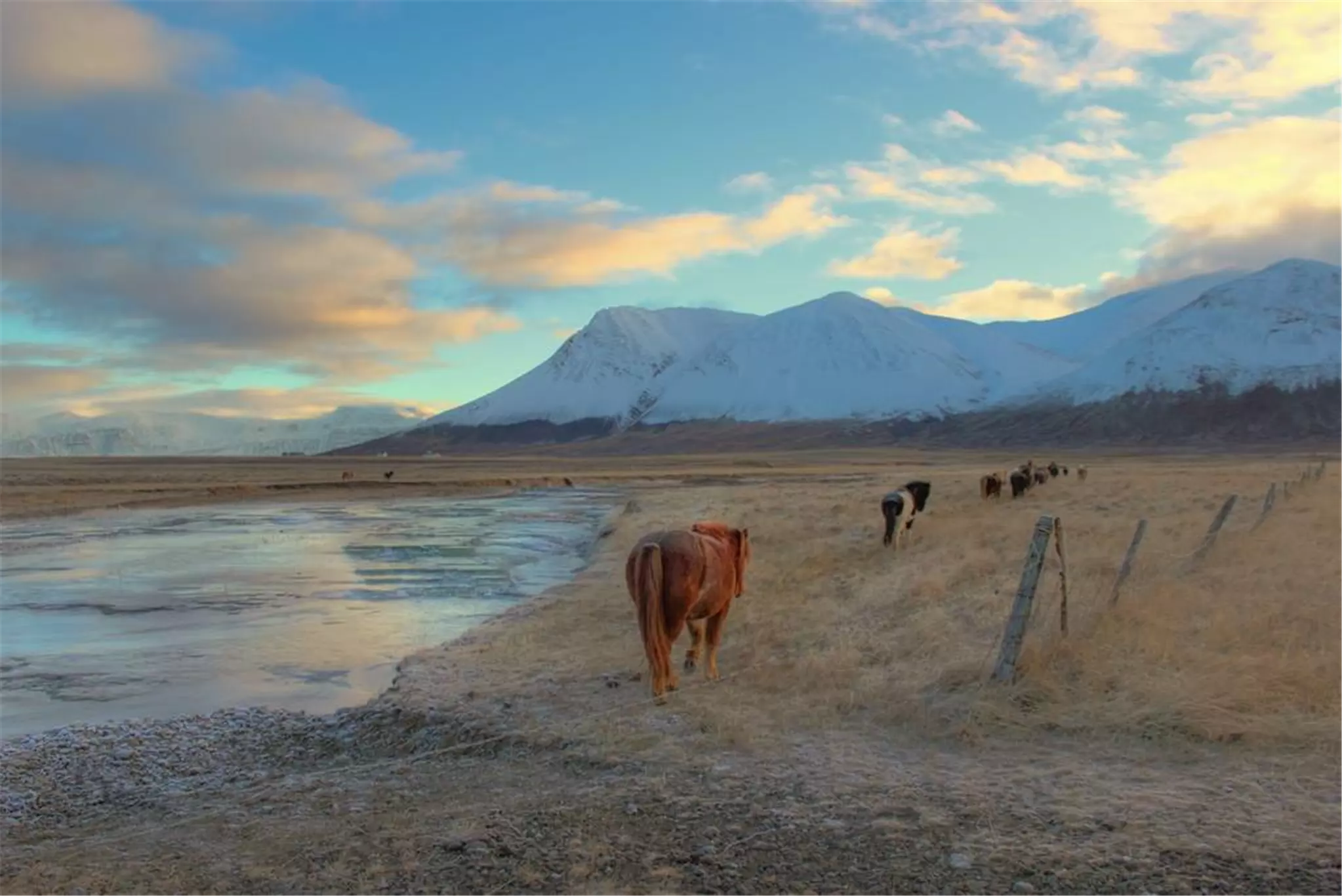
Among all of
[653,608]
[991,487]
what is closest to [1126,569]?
[653,608]

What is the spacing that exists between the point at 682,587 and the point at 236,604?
11.8 meters

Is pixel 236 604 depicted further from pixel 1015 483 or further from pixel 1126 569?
pixel 1015 483

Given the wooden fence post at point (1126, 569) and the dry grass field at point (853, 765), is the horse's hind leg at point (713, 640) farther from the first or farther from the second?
the wooden fence post at point (1126, 569)

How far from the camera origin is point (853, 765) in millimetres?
6973

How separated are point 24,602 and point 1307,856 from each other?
2010cm

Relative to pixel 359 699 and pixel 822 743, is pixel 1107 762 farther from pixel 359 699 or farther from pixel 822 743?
pixel 359 699

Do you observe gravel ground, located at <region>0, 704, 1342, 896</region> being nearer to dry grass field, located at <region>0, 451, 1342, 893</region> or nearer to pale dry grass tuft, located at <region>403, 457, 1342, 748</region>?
dry grass field, located at <region>0, 451, 1342, 893</region>

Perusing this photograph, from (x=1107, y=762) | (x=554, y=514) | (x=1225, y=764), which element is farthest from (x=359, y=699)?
(x=554, y=514)

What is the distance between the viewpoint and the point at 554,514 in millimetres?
42125

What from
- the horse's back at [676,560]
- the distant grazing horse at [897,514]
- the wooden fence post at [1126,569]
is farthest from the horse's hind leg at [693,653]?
the distant grazing horse at [897,514]

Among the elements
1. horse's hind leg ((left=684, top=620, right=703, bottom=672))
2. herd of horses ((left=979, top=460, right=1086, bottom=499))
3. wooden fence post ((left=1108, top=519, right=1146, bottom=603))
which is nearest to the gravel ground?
horse's hind leg ((left=684, top=620, right=703, bottom=672))

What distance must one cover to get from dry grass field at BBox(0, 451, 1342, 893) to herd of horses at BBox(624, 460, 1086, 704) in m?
0.43

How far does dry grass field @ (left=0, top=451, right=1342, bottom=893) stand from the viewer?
5281mm

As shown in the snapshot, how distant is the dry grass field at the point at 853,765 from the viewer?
528cm
